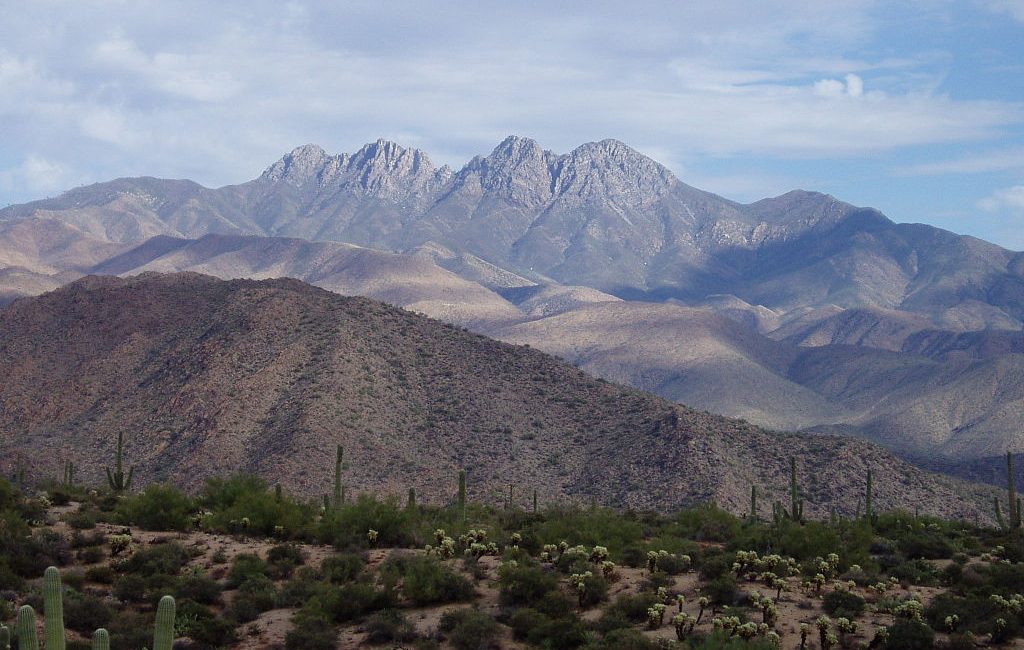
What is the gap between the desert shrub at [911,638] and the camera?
16.8m

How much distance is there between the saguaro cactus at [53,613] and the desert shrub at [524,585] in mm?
8866

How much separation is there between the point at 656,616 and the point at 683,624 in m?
0.59

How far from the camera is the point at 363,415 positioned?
6406 cm

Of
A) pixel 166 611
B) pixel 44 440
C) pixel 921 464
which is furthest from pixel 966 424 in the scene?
pixel 166 611

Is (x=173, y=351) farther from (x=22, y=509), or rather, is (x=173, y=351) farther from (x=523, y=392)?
(x=22, y=509)

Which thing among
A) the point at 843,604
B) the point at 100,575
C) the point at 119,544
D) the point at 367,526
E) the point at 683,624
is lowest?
the point at 100,575

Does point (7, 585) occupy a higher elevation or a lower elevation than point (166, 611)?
lower

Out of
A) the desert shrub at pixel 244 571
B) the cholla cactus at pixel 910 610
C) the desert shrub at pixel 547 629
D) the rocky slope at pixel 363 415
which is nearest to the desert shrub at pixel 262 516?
the desert shrub at pixel 244 571

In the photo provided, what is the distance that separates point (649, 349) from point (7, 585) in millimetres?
156154

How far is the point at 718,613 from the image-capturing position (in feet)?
60.8

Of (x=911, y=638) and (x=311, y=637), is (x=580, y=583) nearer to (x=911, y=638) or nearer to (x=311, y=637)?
(x=311, y=637)

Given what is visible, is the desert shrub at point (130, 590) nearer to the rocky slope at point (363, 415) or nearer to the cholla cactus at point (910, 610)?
the cholla cactus at point (910, 610)

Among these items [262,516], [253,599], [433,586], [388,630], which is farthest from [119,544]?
[388,630]

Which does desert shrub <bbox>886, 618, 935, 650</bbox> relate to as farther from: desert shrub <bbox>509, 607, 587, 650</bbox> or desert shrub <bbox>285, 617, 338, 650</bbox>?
desert shrub <bbox>285, 617, 338, 650</bbox>
